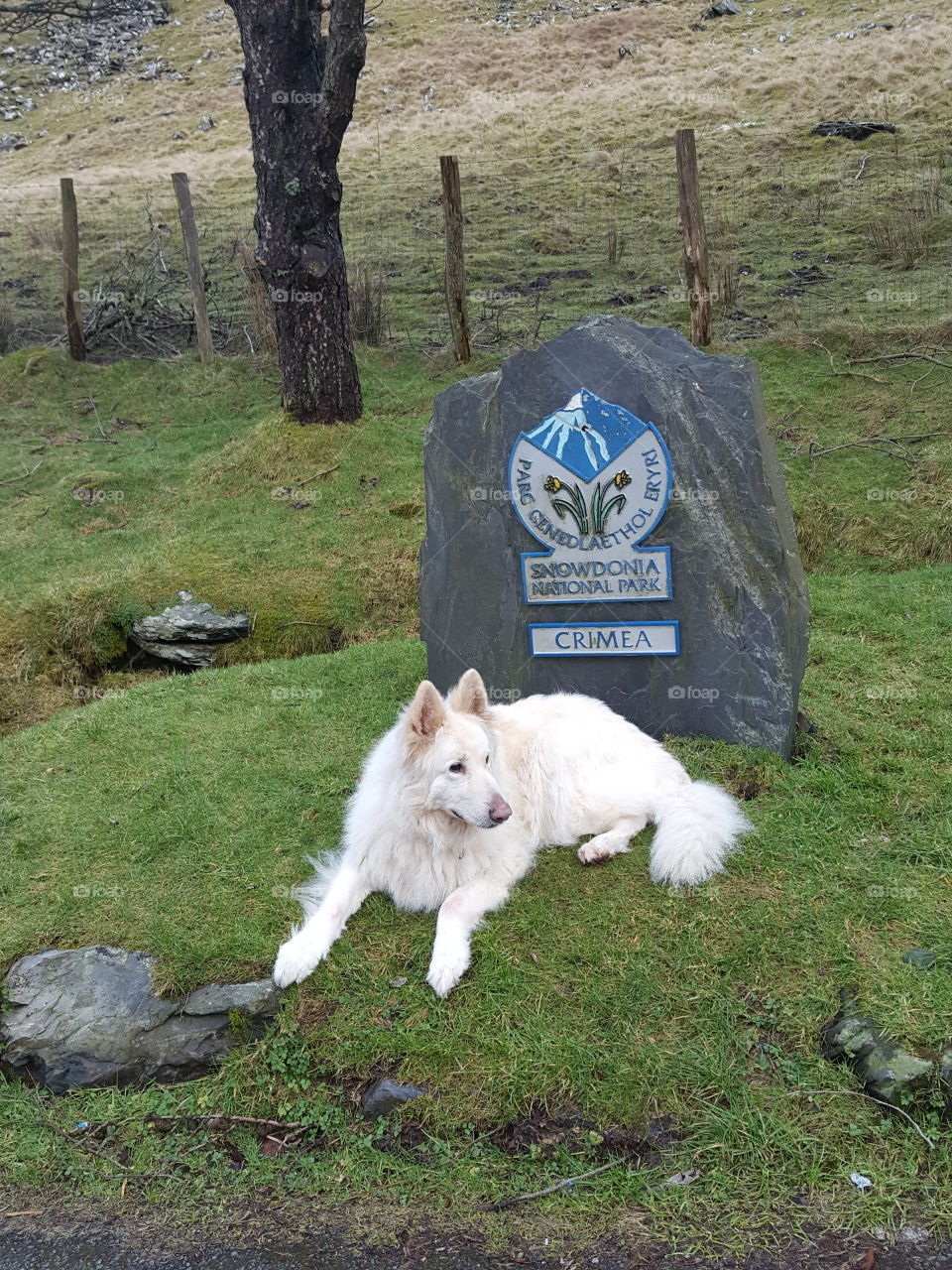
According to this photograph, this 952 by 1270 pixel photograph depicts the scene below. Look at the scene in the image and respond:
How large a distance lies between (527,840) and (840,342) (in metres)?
9.63

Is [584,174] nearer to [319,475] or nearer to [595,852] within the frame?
[319,475]

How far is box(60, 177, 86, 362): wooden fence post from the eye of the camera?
47.3 ft

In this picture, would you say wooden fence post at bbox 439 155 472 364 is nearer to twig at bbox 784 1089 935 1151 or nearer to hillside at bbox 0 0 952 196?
twig at bbox 784 1089 935 1151

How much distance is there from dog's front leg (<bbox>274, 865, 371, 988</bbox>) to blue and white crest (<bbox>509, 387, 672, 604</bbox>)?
2.39 metres

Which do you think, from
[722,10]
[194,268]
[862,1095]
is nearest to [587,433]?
[862,1095]

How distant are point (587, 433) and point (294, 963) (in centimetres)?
358

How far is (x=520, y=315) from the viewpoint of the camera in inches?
598

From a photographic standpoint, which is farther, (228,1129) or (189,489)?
(189,489)

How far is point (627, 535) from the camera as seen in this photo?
5883mm

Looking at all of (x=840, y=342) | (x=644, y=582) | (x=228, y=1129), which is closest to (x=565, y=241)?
(x=840, y=342)

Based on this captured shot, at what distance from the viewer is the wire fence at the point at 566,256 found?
562 inches

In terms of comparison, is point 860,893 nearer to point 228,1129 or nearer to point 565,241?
point 228,1129

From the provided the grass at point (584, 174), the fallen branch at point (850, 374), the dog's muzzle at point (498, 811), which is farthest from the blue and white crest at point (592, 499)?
the grass at point (584, 174)

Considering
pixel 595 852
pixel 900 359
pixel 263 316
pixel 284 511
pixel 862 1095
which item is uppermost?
pixel 263 316
